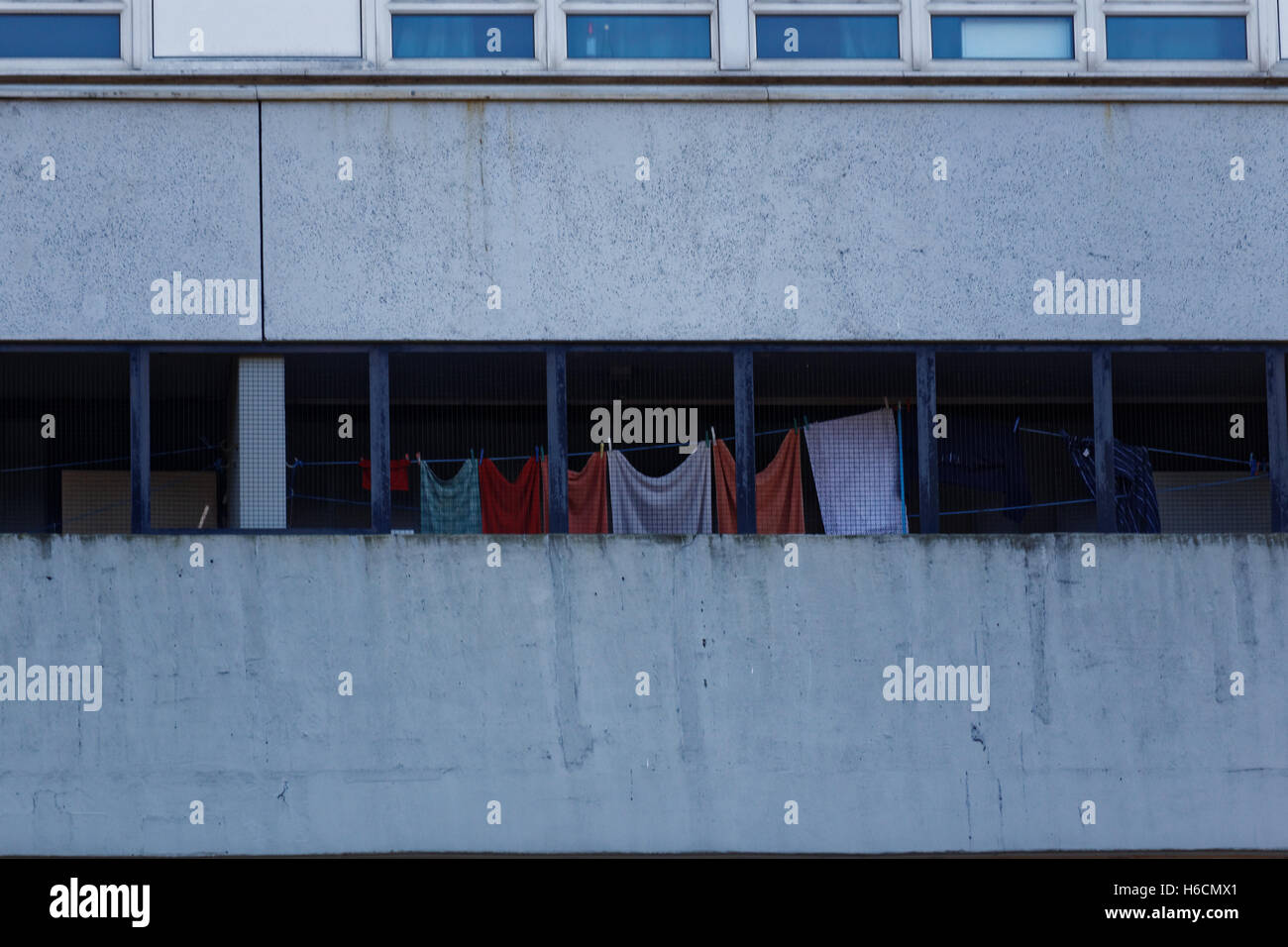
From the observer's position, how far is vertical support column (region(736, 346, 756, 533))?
10.1 m

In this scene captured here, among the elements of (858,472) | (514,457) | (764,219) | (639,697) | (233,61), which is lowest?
(639,697)

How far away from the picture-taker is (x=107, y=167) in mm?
9836

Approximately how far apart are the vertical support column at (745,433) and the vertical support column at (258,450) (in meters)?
3.06

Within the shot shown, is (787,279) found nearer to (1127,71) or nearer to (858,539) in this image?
(858,539)

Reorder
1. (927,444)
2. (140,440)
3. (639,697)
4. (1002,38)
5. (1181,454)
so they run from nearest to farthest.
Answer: (639,697) < (140,440) < (927,444) < (1002,38) < (1181,454)

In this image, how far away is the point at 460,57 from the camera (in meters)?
10.1

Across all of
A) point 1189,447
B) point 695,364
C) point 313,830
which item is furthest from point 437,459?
point 1189,447

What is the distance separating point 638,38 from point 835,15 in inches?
54.4

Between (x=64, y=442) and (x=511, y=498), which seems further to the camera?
(x=64, y=442)

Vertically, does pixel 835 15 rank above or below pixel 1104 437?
above

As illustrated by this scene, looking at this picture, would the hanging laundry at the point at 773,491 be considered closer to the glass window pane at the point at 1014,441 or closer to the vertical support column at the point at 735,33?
the glass window pane at the point at 1014,441

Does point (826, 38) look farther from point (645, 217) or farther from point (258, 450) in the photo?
point (258, 450)

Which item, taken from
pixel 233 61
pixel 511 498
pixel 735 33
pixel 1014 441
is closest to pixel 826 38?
pixel 735 33
